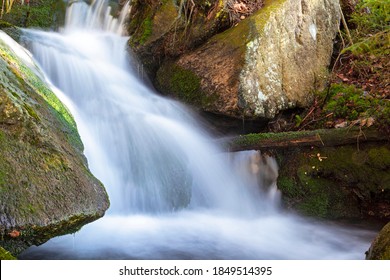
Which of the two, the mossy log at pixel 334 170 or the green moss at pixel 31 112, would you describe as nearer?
the green moss at pixel 31 112

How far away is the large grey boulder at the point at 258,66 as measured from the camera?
560 cm

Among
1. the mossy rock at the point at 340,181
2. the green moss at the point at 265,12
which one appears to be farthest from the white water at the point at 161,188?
the green moss at the point at 265,12

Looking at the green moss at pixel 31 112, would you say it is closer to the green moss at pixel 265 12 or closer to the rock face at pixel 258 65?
the rock face at pixel 258 65

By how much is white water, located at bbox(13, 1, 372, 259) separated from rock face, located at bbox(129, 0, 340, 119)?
1.79 ft

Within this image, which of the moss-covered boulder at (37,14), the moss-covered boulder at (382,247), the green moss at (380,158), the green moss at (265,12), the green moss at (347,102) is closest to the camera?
the moss-covered boulder at (382,247)

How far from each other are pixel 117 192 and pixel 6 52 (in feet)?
6.61

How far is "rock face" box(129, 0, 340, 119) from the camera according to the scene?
18.4 feet

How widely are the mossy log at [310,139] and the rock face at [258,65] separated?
489mm

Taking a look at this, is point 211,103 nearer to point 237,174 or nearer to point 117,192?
point 237,174

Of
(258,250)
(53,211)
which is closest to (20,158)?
(53,211)

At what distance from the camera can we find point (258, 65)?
5.64m

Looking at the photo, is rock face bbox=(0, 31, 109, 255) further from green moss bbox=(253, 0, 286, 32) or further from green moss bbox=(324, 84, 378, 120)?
green moss bbox=(324, 84, 378, 120)

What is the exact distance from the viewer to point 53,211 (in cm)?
275

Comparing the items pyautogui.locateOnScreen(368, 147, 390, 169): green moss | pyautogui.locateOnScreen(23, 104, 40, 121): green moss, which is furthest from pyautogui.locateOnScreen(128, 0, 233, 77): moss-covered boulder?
pyautogui.locateOnScreen(23, 104, 40, 121): green moss
